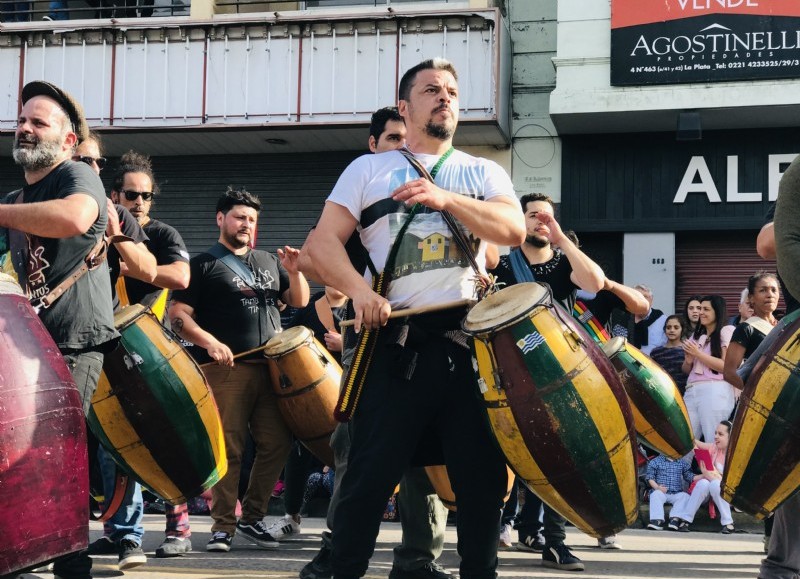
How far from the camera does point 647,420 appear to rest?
22.1 feet

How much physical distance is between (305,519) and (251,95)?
21.2 feet

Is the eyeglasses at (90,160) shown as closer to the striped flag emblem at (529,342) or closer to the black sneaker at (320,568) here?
the black sneaker at (320,568)

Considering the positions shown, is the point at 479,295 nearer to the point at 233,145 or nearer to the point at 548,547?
the point at 548,547

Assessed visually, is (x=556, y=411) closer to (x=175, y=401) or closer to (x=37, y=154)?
(x=175, y=401)

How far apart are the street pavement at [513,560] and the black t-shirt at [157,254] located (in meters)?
1.45

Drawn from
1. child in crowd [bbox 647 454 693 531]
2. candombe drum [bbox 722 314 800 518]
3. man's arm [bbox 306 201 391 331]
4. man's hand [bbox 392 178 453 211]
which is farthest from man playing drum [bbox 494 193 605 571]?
child in crowd [bbox 647 454 693 531]

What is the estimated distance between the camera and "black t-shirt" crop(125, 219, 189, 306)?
634 centimetres

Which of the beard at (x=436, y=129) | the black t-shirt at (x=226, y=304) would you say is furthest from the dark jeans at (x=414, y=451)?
the black t-shirt at (x=226, y=304)

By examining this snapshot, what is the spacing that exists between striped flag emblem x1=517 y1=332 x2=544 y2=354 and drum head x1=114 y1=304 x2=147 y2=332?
2.22 m

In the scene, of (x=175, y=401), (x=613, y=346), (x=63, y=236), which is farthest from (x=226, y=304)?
(x=63, y=236)

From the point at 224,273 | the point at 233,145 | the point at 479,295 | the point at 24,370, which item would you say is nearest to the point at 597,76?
the point at 233,145

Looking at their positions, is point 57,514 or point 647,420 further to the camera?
point 647,420

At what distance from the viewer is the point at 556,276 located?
6359mm

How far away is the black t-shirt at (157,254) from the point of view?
6.34 m
